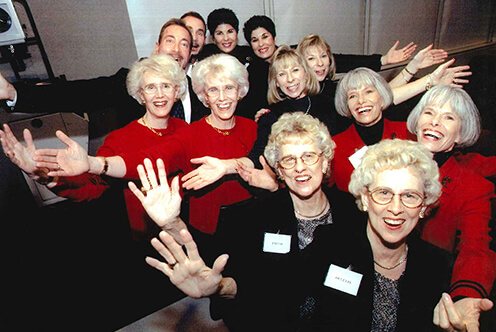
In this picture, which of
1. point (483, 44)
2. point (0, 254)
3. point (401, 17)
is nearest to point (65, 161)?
point (0, 254)

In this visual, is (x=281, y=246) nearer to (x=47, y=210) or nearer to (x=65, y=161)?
(x=65, y=161)

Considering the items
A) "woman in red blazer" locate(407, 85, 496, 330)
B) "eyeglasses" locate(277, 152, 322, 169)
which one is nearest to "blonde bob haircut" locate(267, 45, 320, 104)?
"woman in red blazer" locate(407, 85, 496, 330)

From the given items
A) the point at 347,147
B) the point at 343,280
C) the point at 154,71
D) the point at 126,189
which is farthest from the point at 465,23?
the point at 126,189

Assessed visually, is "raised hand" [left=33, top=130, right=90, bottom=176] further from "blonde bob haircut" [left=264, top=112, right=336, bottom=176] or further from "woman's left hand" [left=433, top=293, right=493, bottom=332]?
"woman's left hand" [left=433, top=293, right=493, bottom=332]

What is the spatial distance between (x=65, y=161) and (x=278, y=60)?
1.59 m

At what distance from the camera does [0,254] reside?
10.3ft

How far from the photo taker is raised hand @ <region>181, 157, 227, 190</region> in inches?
69.0

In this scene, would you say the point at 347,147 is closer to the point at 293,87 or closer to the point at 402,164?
the point at 293,87

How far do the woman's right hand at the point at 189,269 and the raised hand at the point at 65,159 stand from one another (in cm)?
62

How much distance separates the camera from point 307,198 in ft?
5.31

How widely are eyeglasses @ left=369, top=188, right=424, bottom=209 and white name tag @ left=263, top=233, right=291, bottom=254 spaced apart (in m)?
0.50

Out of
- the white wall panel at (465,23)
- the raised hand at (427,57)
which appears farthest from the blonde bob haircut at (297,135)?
the white wall panel at (465,23)

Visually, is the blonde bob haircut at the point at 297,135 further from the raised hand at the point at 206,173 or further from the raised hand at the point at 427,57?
the raised hand at the point at 427,57

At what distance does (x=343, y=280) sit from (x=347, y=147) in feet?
3.27
